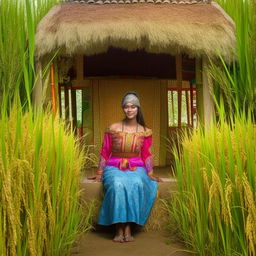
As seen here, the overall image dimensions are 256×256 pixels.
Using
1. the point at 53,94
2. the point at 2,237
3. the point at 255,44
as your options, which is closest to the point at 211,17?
the point at 255,44

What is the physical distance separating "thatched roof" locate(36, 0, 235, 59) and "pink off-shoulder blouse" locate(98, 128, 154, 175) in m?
1.15

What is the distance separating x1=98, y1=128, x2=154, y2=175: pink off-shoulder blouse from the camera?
15.8 feet

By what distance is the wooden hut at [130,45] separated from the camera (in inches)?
210

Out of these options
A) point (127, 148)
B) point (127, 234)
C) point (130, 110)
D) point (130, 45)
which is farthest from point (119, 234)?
point (130, 45)

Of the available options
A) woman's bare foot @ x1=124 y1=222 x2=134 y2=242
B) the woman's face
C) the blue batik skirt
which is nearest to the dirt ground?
woman's bare foot @ x1=124 y1=222 x2=134 y2=242

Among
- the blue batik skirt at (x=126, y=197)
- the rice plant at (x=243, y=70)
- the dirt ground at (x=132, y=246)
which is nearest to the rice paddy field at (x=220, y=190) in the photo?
the dirt ground at (x=132, y=246)

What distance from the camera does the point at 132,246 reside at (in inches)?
167

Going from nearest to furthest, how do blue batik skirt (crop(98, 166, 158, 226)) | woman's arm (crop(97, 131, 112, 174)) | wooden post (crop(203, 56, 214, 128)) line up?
blue batik skirt (crop(98, 166, 158, 226)) → woman's arm (crop(97, 131, 112, 174)) → wooden post (crop(203, 56, 214, 128))

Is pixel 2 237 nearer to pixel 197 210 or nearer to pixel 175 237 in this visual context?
pixel 197 210

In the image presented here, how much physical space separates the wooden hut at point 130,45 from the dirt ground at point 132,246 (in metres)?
1.32

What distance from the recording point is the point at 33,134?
11.0 feet

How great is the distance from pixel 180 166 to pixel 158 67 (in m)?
3.35

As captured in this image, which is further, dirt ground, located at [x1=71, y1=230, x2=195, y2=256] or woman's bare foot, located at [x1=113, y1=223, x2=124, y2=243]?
woman's bare foot, located at [x1=113, y1=223, x2=124, y2=243]

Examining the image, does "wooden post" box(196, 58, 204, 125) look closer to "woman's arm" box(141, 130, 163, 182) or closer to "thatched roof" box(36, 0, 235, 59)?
"thatched roof" box(36, 0, 235, 59)
